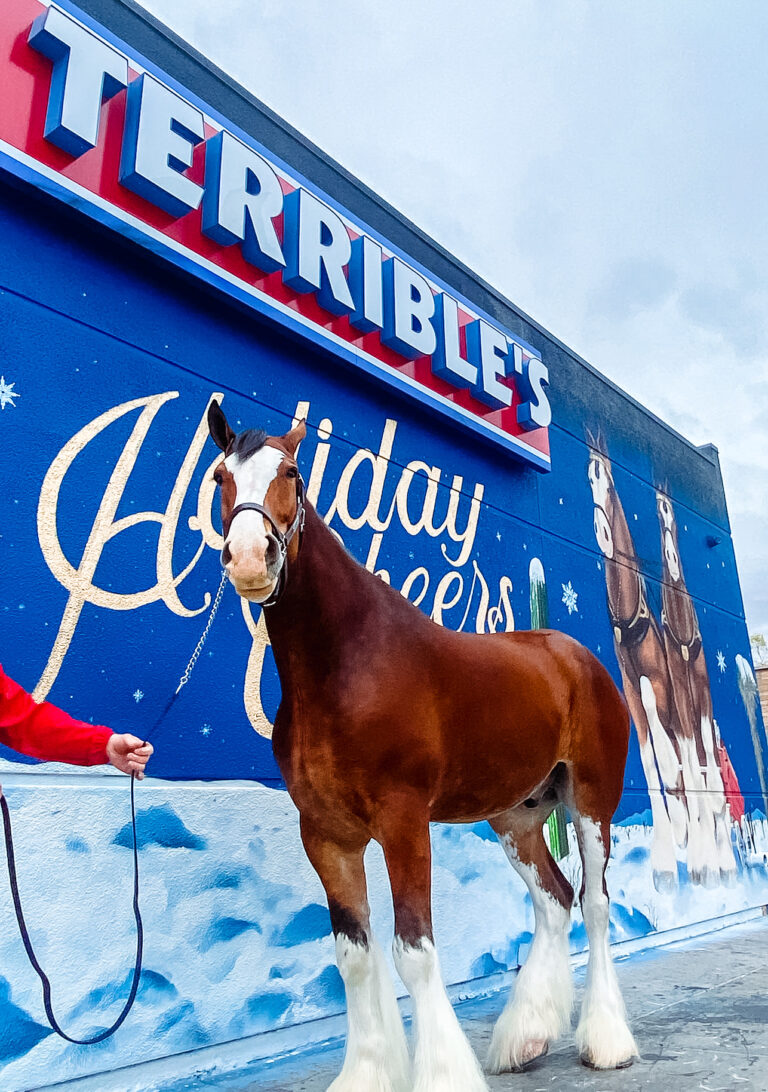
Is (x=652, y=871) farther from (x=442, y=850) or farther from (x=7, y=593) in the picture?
(x=7, y=593)

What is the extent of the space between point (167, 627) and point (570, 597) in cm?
375

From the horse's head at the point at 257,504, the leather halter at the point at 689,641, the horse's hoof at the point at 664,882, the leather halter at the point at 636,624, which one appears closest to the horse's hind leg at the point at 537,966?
the horse's head at the point at 257,504

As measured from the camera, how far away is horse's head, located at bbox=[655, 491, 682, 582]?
8.23 meters

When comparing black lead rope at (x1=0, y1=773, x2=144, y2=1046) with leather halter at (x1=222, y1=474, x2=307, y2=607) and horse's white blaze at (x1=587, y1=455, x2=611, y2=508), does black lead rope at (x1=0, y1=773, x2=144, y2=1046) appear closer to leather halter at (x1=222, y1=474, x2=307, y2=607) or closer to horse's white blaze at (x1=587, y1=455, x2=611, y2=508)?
leather halter at (x1=222, y1=474, x2=307, y2=607)

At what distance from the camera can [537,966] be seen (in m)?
3.14

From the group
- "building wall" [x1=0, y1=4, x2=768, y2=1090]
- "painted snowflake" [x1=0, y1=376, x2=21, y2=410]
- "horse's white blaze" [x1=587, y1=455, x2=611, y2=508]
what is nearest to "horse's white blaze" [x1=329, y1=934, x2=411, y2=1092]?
"building wall" [x1=0, y1=4, x2=768, y2=1090]

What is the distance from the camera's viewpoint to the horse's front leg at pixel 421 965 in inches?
87.0

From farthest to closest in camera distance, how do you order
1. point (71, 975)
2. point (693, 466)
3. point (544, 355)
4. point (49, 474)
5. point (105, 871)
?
point (693, 466), point (544, 355), point (49, 474), point (105, 871), point (71, 975)

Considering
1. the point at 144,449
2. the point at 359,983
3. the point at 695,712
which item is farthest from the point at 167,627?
the point at 695,712

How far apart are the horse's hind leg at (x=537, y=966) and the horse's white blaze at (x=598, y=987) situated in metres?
0.11

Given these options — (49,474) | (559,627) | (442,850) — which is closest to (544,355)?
(559,627)

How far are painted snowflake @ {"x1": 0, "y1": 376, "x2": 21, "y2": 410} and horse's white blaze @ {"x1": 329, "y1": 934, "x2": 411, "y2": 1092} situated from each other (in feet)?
7.88

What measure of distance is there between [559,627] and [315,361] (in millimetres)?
2872

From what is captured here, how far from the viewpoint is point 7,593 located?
301 centimetres
